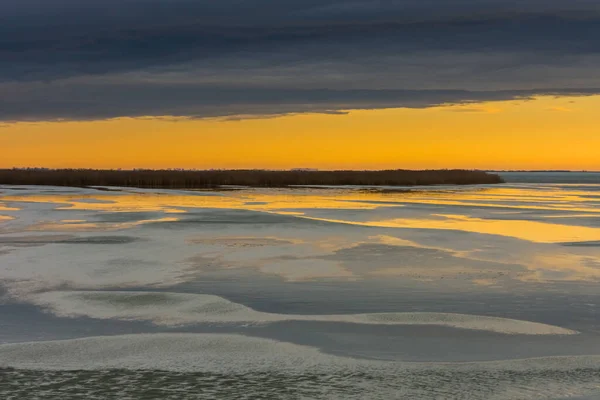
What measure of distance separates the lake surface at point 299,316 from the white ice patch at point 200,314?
0.11ft

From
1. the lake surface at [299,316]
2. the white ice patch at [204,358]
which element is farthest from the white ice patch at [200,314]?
the white ice patch at [204,358]

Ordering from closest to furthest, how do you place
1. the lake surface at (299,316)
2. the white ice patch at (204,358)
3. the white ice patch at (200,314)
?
the lake surface at (299,316) < the white ice patch at (204,358) < the white ice patch at (200,314)

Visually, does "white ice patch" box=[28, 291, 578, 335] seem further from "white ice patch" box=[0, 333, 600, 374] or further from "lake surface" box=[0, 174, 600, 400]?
"white ice patch" box=[0, 333, 600, 374]

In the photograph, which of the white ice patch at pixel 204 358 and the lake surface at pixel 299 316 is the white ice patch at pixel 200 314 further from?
the white ice patch at pixel 204 358

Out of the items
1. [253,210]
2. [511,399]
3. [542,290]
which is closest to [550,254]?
[542,290]

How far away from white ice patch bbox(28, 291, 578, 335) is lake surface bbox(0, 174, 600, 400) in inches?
1.3

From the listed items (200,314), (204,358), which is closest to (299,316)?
(200,314)

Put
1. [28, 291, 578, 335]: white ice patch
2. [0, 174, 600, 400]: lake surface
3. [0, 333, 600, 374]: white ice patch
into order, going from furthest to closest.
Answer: [28, 291, 578, 335]: white ice patch
[0, 333, 600, 374]: white ice patch
[0, 174, 600, 400]: lake surface

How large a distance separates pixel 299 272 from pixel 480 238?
22.2ft

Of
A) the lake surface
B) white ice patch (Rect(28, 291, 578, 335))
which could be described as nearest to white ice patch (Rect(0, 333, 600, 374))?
the lake surface

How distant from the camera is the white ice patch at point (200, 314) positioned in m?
7.89

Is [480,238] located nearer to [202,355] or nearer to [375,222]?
[375,222]

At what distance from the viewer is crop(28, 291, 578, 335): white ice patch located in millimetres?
7895

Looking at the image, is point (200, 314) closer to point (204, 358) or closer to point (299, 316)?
point (299, 316)
